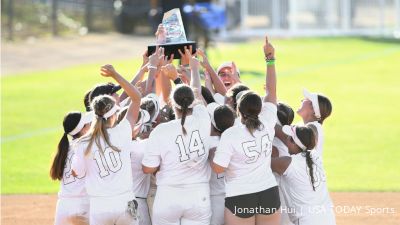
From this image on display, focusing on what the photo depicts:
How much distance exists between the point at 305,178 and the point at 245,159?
26.7 inches

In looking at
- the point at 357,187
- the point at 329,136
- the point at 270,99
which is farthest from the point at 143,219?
the point at 329,136

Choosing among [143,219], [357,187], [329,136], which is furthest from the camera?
[329,136]

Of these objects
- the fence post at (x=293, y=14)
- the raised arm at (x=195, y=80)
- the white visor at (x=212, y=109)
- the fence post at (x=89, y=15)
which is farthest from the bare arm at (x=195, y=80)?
the fence post at (x=293, y=14)

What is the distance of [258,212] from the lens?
24.9 ft

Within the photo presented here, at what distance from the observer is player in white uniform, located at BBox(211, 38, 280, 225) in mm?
7520

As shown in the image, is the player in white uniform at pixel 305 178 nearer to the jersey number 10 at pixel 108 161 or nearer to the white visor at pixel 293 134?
the white visor at pixel 293 134

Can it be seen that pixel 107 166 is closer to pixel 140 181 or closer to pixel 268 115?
pixel 140 181

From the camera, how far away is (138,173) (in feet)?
26.5

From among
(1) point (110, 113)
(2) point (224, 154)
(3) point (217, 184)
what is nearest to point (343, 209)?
(3) point (217, 184)

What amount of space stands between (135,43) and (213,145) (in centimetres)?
2514

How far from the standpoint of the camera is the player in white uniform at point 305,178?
25.7 ft

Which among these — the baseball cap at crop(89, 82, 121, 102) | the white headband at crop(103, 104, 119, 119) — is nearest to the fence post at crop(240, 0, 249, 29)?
the baseball cap at crop(89, 82, 121, 102)

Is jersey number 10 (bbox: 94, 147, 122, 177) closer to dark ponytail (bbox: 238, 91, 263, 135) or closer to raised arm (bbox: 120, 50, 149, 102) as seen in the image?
dark ponytail (bbox: 238, 91, 263, 135)

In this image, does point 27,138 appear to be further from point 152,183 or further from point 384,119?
point 152,183
